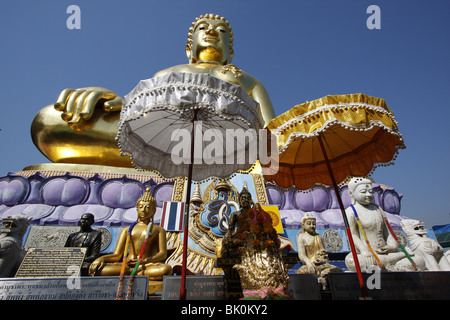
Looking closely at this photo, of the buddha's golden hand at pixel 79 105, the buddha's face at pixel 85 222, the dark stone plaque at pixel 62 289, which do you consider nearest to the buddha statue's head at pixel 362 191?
the dark stone plaque at pixel 62 289

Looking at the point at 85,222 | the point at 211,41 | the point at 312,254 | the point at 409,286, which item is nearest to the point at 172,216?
the point at 85,222

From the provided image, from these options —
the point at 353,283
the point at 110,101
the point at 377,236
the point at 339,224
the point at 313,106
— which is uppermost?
the point at 110,101

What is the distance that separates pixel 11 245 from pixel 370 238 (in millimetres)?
5641

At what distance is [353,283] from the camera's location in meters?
2.79

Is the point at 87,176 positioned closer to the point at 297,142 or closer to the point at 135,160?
the point at 135,160

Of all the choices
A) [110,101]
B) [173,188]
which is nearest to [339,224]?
[173,188]

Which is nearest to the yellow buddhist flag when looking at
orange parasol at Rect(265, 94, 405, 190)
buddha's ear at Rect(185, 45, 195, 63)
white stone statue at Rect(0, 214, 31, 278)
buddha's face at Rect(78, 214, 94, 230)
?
orange parasol at Rect(265, 94, 405, 190)

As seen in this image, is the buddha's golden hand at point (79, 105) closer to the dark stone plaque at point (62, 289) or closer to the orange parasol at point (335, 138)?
the dark stone plaque at point (62, 289)

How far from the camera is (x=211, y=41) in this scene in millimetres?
9812

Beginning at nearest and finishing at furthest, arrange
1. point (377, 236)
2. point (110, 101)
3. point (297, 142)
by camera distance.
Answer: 1. point (297, 142)
2. point (377, 236)
3. point (110, 101)

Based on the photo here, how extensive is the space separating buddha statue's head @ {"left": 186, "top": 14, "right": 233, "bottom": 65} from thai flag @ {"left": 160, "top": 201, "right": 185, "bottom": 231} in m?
5.98

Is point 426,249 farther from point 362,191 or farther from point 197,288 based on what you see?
point 197,288

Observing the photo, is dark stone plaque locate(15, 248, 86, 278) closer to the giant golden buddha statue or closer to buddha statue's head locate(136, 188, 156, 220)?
buddha statue's head locate(136, 188, 156, 220)
